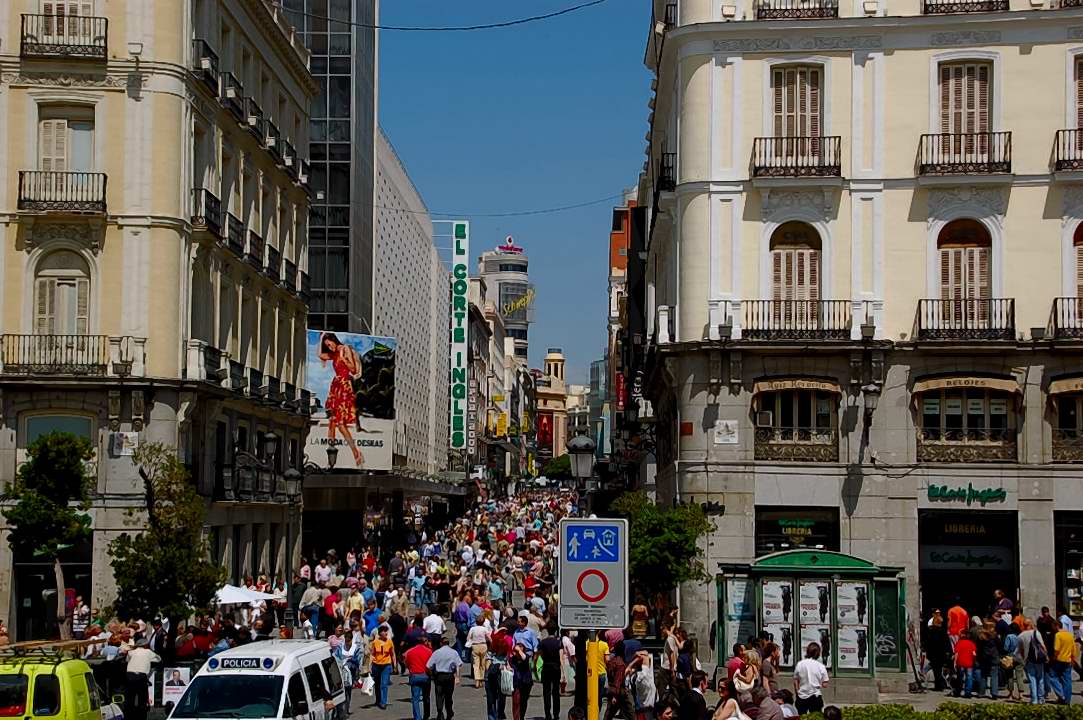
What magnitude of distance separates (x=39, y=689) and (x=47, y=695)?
0.12 m

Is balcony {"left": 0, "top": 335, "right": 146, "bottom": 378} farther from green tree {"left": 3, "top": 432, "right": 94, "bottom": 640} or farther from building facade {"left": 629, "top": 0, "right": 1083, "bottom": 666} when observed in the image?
building facade {"left": 629, "top": 0, "right": 1083, "bottom": 666}

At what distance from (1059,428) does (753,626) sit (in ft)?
34.7

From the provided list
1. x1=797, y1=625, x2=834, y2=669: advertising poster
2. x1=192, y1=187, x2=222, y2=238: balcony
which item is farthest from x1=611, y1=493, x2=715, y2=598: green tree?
x1=192, y1=187, x2=222, y2=238: balcony

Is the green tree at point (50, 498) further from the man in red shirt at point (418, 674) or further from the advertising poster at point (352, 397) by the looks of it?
the advertising poster at point (352, 397)

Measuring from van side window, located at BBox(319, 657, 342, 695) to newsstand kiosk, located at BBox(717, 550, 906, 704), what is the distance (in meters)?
8.79

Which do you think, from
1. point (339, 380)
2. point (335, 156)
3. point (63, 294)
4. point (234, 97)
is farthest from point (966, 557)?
point (335, 156)

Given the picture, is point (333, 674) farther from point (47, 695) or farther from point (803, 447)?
point (803, 447)

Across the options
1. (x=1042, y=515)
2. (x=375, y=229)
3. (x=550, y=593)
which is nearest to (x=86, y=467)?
(x=550, y=593)

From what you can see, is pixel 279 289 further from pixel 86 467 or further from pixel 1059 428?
pixel 1059 428

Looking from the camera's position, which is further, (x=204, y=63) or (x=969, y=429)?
(x=204, y=63)

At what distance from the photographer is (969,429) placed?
3656cm

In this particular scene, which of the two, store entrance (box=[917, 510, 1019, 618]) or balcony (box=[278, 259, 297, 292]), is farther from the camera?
balcony (box=[278, 259, 297, 292])

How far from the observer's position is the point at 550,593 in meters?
40.2

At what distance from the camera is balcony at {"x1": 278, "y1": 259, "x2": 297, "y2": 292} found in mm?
51156
